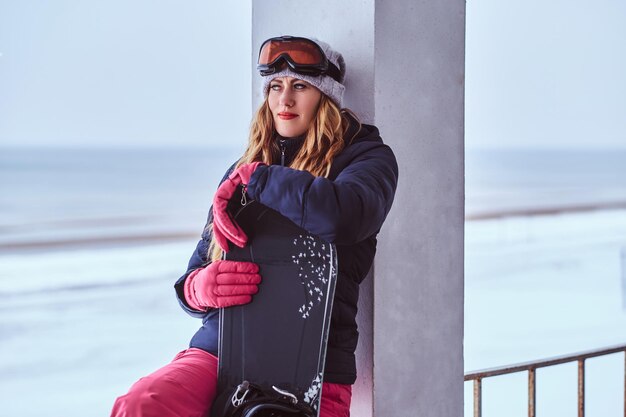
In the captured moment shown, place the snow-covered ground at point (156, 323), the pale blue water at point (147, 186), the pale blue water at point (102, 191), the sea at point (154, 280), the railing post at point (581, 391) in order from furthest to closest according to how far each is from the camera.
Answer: the pale blue water at point (147, 186) < the pale blue water at point (102, 191) < the sea at point (154, 280) < the snow-covered ground at point (156, 323) < the railing post at point (581, 391)

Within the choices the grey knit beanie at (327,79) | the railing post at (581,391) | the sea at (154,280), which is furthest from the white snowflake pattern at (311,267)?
the railing post at (581,391)

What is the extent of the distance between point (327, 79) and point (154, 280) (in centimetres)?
589

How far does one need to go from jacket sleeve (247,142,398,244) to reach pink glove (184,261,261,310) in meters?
0.20

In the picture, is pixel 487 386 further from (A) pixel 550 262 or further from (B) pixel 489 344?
(A) pixel 550 262

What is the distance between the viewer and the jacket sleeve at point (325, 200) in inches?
45.4


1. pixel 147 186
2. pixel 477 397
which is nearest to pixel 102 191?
pixel 147 186

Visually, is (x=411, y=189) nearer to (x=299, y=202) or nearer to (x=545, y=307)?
(x=299, y=202)

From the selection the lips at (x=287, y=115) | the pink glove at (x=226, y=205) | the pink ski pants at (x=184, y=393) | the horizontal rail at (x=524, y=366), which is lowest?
the horizontal rail at (x=524, y=366)

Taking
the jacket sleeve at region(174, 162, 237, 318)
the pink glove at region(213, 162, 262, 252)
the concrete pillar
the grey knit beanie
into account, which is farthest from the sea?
the pink glove at region(213, 162, 262, 252)

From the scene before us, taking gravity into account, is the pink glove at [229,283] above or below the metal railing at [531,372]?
above

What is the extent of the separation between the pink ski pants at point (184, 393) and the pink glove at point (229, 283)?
0.13 m

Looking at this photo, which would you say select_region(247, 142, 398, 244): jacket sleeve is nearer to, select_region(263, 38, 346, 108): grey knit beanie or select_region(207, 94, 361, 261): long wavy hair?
select_region(207, 94, 361, 261): long wavy hair

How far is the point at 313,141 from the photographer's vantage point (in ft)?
4.77

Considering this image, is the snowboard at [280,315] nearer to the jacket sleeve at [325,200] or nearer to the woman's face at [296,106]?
the jacket sleeve at [325,200]
